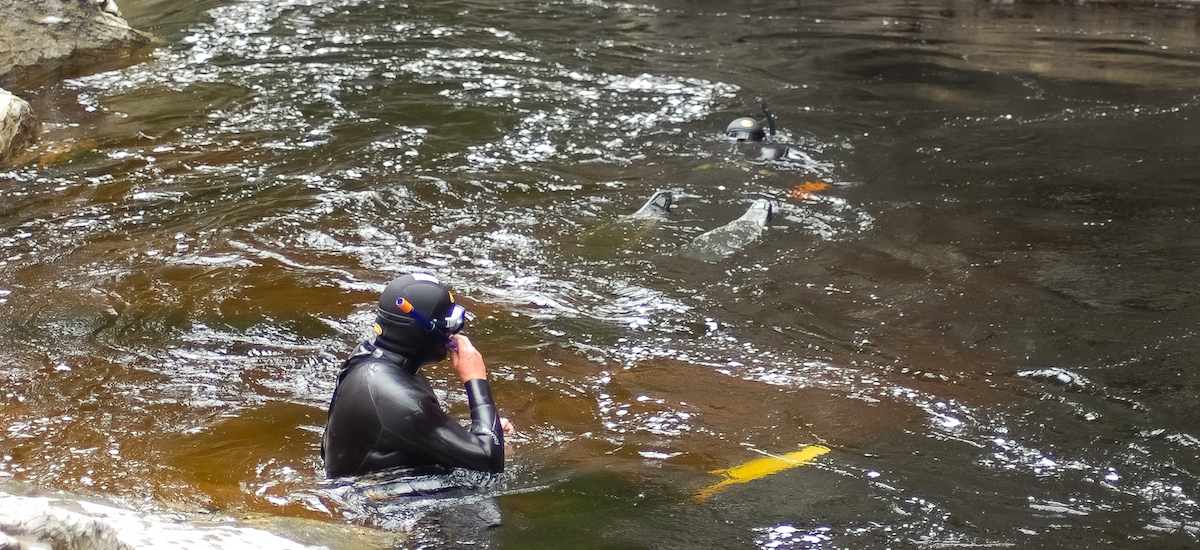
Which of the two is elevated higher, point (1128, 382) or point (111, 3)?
point (111, 3)

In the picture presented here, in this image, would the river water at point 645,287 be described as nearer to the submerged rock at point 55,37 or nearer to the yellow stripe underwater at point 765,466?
the yellow stripe underwater at point 765,466

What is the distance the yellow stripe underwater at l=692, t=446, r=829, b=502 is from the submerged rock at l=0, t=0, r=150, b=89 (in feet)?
39.7

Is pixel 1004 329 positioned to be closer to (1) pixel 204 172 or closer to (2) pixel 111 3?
(1) pixel 204 172

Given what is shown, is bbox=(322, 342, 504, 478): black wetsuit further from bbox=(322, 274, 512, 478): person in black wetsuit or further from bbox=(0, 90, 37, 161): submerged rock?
bbox=(0, 90, 37, 161): submerged rock

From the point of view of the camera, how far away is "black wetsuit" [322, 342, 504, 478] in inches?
143

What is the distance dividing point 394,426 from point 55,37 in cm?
1244

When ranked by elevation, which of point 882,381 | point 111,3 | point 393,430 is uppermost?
point 111,3

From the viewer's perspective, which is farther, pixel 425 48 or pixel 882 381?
pixel 425 48

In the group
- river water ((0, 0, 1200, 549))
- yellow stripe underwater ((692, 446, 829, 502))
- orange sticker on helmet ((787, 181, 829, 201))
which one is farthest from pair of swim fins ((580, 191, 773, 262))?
yellow stripe underwater ((692, 446, 829, 502))

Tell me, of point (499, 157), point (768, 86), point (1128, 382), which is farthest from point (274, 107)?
point (1128, 382)

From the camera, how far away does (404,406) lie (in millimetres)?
3629

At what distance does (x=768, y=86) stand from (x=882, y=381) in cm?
831

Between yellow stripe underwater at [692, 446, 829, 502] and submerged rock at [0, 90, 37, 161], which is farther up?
submerged rock at [0, 90, 37, 161]

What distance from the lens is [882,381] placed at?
5152 millimetres
